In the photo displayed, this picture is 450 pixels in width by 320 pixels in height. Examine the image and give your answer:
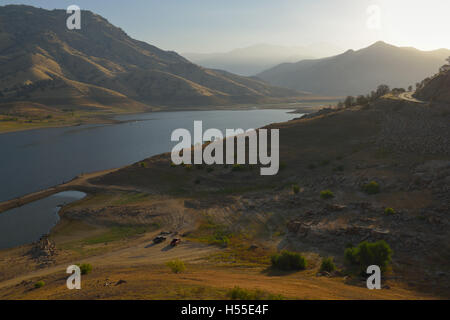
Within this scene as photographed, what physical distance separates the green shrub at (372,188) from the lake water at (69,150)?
5592cm

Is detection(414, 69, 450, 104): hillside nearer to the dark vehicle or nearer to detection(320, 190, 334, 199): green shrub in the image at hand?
detection(320, 190, 334, 199): green shrub

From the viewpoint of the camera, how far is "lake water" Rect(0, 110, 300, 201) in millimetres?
63812

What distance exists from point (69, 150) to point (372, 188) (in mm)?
87496

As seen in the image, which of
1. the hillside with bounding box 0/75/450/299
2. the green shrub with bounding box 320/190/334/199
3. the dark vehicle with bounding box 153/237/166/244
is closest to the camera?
the hillside with bounding box 0/75/450/299

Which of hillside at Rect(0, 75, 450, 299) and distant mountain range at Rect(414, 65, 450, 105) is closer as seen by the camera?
hillside at Rect(0, 75, 450, 299)

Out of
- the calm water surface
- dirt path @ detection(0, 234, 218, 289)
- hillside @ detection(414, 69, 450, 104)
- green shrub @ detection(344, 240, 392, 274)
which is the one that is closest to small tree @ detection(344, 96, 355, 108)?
hillside @ detection(414, 69, 450, 104)

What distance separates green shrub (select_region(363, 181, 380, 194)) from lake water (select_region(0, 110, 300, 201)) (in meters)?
55.9

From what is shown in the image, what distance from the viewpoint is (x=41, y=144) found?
333 feet

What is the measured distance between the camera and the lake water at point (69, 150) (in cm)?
6381

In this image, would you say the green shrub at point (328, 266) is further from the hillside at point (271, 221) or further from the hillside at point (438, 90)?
the hillside at point (438, 90)

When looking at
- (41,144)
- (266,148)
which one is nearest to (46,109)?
(41,144)

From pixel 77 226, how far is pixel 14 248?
23.2 feet

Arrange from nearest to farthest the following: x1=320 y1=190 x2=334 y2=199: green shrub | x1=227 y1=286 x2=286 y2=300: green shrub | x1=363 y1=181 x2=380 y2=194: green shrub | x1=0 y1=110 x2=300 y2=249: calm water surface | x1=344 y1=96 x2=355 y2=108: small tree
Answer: x1=227 y1=286 x2=286 y2=300: green shrub, x1=363 y1=181 x2=380 y2=194: green shrub, x1=320 y1=190 x2=334 y2=199: green shrub, x1=0 y1=110 x2=300 y2=249: calm water surface, x1=344 y1=96 x2=355 y2=108: small tree
